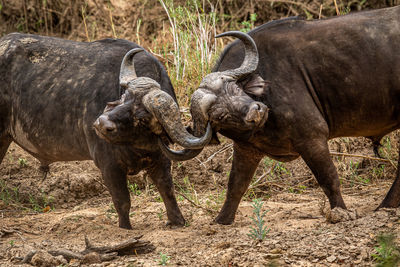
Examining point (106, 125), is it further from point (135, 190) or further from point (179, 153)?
point (135, 190)

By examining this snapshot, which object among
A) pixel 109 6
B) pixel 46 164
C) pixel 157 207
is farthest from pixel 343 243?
pixel 109 6

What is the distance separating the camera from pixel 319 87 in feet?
17.5

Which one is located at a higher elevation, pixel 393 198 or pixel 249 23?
pixel 249 23

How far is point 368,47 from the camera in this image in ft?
17.5

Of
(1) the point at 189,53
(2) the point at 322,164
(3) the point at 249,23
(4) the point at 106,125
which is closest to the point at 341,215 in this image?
(2) the point at 322,164

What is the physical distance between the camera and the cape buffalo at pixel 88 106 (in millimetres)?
5066

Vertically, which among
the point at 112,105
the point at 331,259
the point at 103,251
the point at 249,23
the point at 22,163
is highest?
the point at 249,23

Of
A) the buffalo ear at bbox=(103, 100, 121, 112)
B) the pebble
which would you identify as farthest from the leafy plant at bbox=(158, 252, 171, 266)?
the buffalo ear at bbox=(103, 100, 121, 112)

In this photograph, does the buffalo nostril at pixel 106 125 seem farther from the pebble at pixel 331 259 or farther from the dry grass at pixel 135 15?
the dry grass at pixel 135 15

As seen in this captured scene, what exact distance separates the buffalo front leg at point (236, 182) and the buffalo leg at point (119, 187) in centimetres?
90

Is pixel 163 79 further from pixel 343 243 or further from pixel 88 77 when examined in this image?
pixel 343 243

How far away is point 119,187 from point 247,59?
5.44ft

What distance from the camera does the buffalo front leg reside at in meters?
5.74

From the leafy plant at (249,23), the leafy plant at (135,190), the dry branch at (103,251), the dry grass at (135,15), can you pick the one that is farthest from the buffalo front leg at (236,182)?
the dry grass at (135,15)
